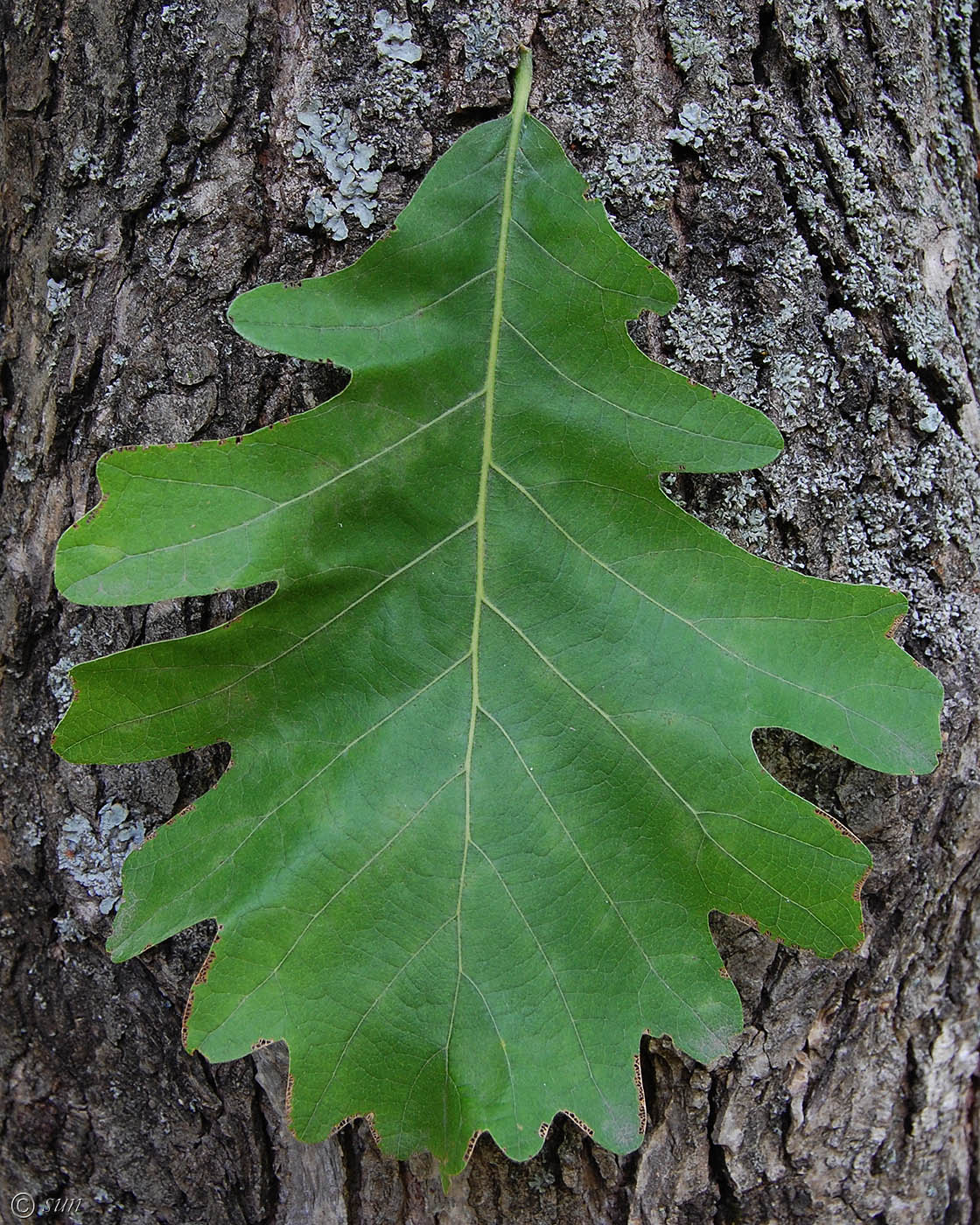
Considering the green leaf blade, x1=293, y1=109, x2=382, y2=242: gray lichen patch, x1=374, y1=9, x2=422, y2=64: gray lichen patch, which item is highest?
x1=374, y1=9, x2=422, y2=64: gray lichen patch

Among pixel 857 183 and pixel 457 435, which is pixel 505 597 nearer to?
pixel 457 435

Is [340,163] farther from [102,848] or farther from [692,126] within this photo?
[102,848]

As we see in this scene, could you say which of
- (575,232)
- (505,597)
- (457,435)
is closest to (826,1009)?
(505,597)

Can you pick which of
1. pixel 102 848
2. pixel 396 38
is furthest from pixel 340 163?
pixel 102 848

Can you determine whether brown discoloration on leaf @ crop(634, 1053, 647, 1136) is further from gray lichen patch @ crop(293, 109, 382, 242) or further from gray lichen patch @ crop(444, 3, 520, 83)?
gray lichen patch @ crop(444, 3, 520, 83)

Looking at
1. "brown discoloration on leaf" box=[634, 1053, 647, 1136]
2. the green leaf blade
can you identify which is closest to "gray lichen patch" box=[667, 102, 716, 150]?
the green leaf blade

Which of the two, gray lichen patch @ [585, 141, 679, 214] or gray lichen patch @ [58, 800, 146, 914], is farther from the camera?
gray lichen patch @ [58, 800, 146, 914]
